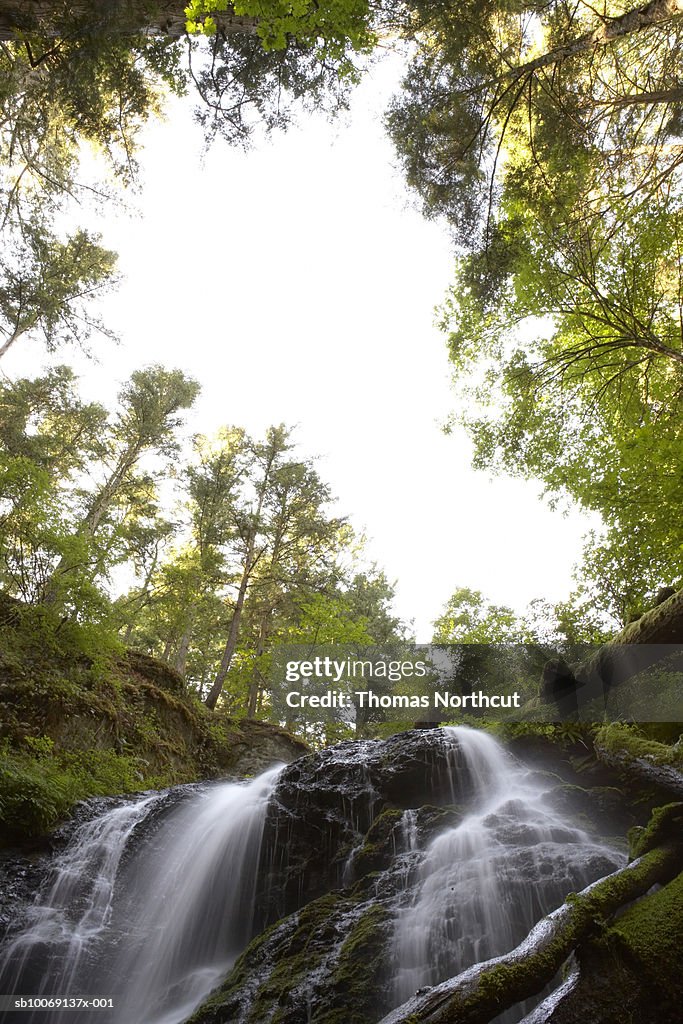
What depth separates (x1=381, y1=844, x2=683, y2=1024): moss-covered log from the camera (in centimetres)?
240

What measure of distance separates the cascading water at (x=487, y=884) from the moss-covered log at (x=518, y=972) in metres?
1.75

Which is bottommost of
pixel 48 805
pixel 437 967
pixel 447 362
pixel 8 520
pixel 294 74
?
pixel 437 967

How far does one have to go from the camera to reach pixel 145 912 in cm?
640

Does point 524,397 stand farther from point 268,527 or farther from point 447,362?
point 268,527

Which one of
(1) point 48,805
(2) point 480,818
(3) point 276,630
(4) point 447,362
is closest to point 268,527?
(3) point 276,630

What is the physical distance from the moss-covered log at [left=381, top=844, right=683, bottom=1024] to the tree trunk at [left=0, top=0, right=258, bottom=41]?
10578 millimetres

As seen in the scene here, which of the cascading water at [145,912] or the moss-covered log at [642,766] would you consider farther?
the moss-covered log at [642,766]

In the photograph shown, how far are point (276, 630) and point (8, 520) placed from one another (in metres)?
10.7

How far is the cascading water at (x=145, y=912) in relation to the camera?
5.27 metres

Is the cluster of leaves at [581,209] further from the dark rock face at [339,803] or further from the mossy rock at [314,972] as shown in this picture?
the mossy rock at [314,972]

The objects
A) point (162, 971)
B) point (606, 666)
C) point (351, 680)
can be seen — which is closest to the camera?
point (162, 971)

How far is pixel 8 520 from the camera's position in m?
9.02

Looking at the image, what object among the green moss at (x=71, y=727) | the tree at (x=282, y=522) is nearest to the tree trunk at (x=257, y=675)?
the tree at (x=282, y=522)
